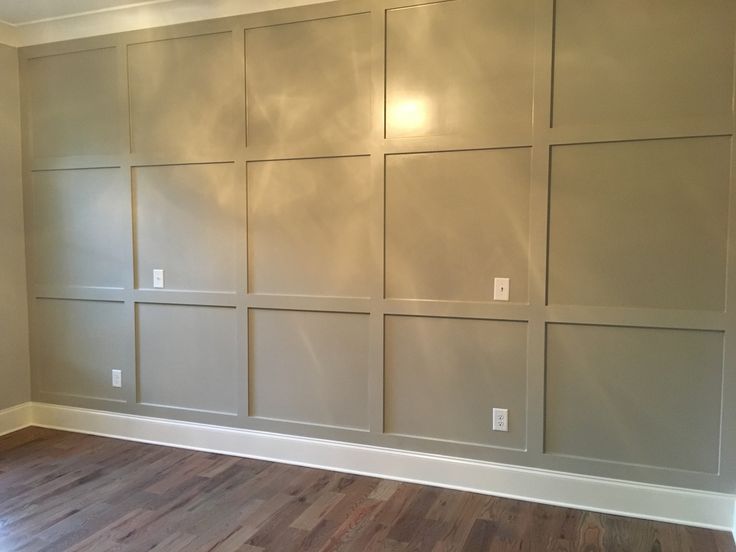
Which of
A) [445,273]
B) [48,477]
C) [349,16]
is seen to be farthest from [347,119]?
[48,477]

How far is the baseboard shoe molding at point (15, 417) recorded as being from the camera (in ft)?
11.6

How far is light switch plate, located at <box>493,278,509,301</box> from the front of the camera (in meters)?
2.63

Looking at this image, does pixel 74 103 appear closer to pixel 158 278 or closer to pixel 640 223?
pixel 158 278

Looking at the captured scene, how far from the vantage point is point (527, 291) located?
260cm

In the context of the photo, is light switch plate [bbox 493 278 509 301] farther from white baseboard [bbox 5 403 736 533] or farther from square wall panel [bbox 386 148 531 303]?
white baseboard [bbox 5 403 736 533]

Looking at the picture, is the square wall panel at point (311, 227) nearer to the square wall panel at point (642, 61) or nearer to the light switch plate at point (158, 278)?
the light switch plate at point (158, 278)

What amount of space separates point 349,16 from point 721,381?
2.54m

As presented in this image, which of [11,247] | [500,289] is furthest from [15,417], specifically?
[500,289]

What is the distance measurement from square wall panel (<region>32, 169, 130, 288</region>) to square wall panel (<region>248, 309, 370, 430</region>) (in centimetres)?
110

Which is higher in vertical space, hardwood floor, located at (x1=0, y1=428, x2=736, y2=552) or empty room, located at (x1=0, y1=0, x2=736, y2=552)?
empty room, located at (x1=0, y1=0, x2=736, y2=552)

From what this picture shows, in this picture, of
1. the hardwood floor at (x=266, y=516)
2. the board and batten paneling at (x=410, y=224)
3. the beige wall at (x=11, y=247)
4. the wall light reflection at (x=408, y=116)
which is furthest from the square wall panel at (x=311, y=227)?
the beige wall at (x=11, y=247)

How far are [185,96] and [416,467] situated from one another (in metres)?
2.54

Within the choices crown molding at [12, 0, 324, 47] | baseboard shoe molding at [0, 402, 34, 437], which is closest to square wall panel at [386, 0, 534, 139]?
crown molding at [12, 0, 324, 47]

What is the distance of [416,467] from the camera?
2.82 meters
